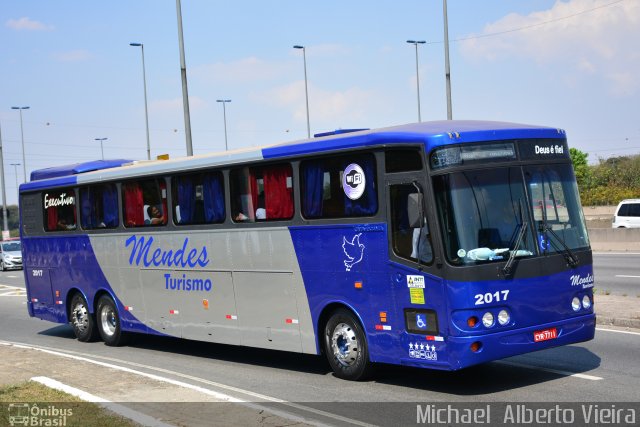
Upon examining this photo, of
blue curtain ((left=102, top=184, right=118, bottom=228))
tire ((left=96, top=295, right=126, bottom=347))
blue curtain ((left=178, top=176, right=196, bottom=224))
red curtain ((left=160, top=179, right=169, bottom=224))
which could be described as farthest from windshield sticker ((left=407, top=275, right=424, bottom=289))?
tire ((left=96, top=295, right=126, bottom=347))

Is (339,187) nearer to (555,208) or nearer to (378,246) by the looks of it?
(378,246)

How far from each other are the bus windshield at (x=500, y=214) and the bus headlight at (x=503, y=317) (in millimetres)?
601

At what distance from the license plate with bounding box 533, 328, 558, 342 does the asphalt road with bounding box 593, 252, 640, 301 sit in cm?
824

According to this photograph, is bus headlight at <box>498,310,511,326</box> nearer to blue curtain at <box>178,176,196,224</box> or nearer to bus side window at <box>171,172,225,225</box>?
bus side window at <box>171,172,225,225</box>

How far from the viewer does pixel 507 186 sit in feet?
35.0

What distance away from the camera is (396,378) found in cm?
1200

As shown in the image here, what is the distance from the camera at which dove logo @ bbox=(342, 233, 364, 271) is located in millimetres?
11513

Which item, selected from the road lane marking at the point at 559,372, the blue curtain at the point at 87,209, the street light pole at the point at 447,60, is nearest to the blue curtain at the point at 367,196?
the road lane marking at the point at 559,372

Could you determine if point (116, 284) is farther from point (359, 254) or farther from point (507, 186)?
point (507, 186)

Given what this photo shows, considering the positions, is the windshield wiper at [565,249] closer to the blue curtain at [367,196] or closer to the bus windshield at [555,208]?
the bus windshield at [555,208]

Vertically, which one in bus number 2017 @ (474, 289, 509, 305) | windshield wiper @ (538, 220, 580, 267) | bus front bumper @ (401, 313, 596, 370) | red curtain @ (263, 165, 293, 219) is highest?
red curtain @ (263, 165, 293, 219)

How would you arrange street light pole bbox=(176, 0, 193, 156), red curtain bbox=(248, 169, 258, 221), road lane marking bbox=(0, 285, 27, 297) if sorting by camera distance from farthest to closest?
road lane marking bbox=(0, 285, 27, 297), street light pole bbox=(176, 0, 193, 156), red curtain bbox=(248, 169, 258, 221)

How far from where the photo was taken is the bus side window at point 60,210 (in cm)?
1834

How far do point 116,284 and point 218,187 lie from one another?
4084mm
